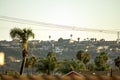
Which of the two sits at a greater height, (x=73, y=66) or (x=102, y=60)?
(x=102, y=60)

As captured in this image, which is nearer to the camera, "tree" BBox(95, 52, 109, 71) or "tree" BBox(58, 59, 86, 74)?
"tree" BBox(95, 52, 109, 71)

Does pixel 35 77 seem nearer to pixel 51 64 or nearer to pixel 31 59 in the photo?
pixel 31 59

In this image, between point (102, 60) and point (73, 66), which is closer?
point (102, 60)

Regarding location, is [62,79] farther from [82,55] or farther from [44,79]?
[82,55]

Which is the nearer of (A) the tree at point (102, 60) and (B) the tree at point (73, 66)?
(A) the tree at point (102, 60)

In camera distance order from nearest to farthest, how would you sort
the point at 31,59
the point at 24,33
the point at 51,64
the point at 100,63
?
the point at 24,33 → the point at 31,59 → the point at 51,64 → the point at 100,63

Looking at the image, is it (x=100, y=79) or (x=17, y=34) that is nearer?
(x=100, y=79)

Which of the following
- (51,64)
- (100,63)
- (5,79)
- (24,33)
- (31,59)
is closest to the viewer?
(5,79)

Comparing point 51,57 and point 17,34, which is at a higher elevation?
point 17,34

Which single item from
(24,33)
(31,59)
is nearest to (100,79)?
(24,33)
